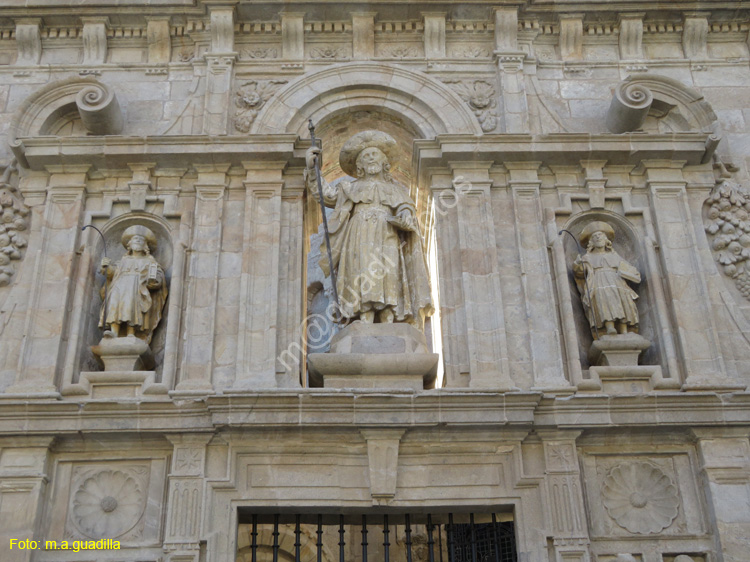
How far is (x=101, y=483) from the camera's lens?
9.79 metres

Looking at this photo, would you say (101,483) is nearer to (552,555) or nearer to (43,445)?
(43,445)

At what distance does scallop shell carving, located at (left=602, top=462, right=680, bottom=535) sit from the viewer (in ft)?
31.7

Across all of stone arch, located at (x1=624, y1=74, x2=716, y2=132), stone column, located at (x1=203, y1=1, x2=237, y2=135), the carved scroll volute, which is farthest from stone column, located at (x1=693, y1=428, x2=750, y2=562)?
the carved scroll volute

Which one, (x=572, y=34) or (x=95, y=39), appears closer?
(x=95, y=39)

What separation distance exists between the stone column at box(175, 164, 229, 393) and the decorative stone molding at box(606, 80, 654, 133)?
4.80 meters

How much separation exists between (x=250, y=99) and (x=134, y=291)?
3024mm

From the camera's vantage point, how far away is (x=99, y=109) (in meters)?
11.6

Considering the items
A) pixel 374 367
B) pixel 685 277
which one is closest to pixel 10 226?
pixel 374 367

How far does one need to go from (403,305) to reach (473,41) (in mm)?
4024

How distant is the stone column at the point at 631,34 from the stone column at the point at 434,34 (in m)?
2.38

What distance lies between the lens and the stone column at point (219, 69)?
38.9 feet

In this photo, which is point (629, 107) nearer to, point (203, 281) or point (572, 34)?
point (572, 34)

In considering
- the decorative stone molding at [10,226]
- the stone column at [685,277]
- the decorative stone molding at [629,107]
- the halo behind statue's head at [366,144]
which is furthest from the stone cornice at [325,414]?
the decorative stone molding at [629,107]

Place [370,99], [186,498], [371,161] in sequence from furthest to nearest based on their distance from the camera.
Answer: [370,99] < [371,161] < [186,498]
